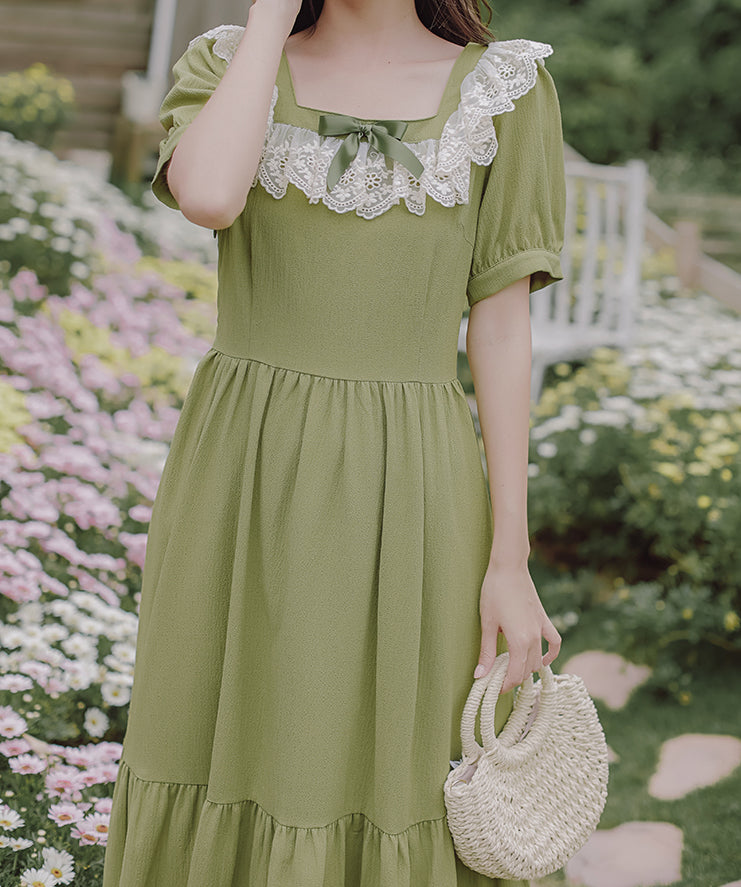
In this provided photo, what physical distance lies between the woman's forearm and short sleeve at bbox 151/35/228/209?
479mm

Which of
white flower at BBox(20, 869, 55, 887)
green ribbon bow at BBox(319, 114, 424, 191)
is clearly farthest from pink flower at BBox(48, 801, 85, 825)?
green ribbon bow at BBox(319, 114, 424, 191)

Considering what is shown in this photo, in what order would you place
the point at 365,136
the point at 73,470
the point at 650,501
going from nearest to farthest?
the point at 365,136 → the point at 73,470 → the point at 650,501

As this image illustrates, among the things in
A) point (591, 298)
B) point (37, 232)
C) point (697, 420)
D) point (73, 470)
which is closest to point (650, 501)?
point (697, 420)

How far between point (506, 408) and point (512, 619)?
0.30 metres

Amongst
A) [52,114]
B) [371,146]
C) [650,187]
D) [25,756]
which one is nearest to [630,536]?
[25,756]

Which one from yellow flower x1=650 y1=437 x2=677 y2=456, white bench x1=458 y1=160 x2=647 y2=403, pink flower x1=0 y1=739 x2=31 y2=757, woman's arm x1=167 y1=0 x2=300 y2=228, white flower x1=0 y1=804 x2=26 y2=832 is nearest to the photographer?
woman's arm x1=167 y1=0 x2=300 y2=228

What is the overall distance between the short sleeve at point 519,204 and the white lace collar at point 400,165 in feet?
0.07

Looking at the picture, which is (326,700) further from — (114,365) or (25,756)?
(114,365)

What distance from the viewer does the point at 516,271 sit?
1.42 metres

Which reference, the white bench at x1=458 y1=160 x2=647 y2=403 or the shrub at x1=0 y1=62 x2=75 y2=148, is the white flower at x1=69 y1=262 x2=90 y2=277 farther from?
the shrub at x1=0 y1=62 x2=75 y2=148

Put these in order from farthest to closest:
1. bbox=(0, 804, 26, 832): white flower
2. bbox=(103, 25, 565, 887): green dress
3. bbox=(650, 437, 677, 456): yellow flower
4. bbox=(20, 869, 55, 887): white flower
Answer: bbox=(650, 437, 677, 456): yellow flower → bbox=(0, 804, 26, 832): white flower → bbox=(20, 869, 55, 887): white flower → bbox=(103, 25, 565, 887): green dress

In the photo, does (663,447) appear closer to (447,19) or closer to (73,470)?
(73,470)

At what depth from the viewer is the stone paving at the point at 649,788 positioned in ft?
7.70

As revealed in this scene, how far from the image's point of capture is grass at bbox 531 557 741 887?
2381 millimetres
